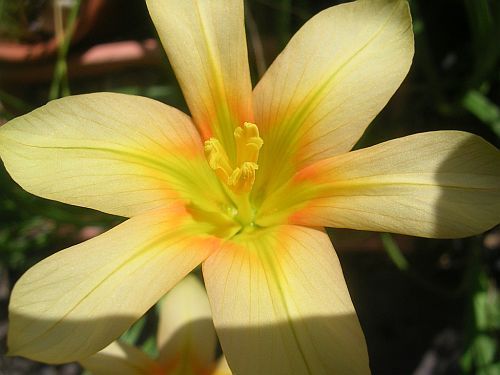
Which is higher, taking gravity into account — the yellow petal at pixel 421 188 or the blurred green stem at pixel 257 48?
the blurred green stem at pixel 257 48

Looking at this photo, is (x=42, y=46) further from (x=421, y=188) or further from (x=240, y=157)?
(x=421, y=188)

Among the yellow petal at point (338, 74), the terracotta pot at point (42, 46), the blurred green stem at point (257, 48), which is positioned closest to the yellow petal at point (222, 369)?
the yellow petal at point (338, 74)

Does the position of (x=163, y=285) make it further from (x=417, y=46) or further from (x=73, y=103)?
(x=417, y=46)

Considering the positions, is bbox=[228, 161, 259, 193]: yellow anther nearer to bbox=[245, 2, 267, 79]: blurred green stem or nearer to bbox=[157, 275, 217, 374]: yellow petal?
bbox=[157, 275, 217, 374]: yellow petal

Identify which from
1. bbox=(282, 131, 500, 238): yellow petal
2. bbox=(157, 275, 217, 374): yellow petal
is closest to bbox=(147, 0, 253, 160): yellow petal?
bbox=(282, 131, 500, 238): yellow petal

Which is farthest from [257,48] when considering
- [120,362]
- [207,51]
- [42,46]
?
[120,362]

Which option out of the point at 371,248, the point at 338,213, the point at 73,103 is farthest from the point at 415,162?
the point at 371,248

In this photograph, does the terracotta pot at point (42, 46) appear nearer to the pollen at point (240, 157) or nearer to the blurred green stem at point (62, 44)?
the blurred green stem at point (62, 44)

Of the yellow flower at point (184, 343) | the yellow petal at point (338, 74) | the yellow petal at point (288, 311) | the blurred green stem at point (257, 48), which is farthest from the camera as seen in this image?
the blurred green stem at point (257, 48)
